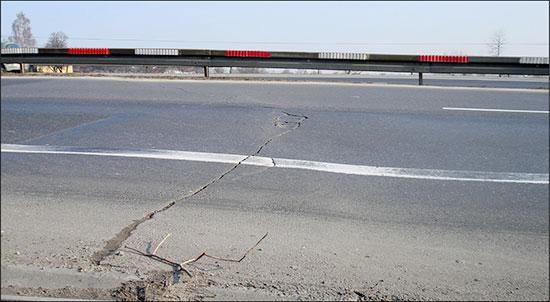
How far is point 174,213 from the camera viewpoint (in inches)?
182

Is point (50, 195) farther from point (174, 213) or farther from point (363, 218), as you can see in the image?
point (363, 218)

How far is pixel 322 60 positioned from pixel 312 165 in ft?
24.4

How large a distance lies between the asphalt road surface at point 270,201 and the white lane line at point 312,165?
2 centimetres

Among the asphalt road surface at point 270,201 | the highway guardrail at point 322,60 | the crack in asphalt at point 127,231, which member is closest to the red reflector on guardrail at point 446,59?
the highway guardrail at point 322,60

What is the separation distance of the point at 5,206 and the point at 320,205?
2.70m

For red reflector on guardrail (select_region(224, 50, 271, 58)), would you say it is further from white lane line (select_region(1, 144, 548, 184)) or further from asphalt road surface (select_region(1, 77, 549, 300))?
white lane line (select_region(1, 144, 548, 184))

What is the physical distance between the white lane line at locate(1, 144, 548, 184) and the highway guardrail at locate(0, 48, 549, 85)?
6.29 meters

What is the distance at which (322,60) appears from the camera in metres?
12.9

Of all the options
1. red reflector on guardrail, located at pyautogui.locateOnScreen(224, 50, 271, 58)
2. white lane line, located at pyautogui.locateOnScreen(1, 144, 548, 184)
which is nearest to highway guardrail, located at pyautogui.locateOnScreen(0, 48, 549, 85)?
red reflector on guardrail, located at pyautogui.locateOnScreen(224, 50, 271, 58)

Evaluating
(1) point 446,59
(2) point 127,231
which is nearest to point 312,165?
(2) point 127,231

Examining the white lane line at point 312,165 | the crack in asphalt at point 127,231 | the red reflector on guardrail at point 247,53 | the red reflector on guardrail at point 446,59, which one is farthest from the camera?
the red reflector on guardrail at point 247,53

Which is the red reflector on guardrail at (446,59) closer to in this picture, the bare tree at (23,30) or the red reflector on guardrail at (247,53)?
the red reflector on guardrail at (247,53)

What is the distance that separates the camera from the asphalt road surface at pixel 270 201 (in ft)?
11.6

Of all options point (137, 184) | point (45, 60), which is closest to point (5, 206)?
point (137, 184)
